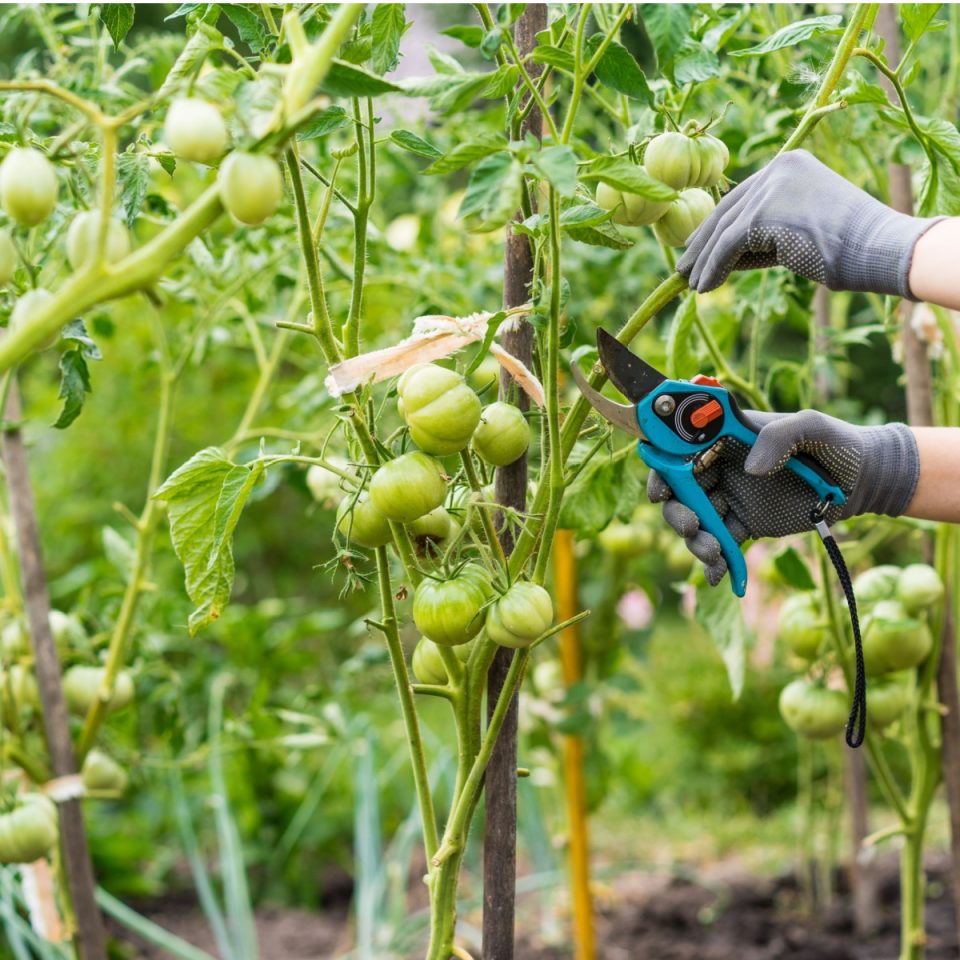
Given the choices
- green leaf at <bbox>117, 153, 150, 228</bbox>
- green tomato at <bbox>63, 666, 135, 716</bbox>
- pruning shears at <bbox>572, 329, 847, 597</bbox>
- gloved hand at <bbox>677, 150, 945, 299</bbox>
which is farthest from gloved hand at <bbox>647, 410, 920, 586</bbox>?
green tomato at <bbox>63, 666, 135, 716</bbox>

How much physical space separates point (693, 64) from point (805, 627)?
0.74 meters

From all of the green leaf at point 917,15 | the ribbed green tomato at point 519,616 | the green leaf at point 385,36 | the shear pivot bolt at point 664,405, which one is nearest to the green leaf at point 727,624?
the shear pivot bolt at point 664,405

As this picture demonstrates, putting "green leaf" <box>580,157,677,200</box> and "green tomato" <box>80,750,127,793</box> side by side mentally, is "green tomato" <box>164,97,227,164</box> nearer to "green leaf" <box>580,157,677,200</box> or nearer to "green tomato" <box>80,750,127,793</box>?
"green leaf" <box>580,157,677,200</box>

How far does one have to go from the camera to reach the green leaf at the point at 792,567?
1.19m

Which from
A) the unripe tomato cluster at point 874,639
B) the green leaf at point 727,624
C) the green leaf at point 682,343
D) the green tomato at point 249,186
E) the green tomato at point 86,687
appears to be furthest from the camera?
the green tomato at point 86,687

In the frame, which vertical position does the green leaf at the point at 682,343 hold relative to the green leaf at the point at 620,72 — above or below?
below

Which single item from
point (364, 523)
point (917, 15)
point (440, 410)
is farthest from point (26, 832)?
point (917, 15)

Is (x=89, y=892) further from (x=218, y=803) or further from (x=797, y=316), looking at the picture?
(x=797, y=316)

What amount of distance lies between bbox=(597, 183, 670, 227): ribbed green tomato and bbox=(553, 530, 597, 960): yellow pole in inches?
35.5

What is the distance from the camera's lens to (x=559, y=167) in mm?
583

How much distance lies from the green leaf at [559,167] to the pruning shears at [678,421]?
0.70 feet

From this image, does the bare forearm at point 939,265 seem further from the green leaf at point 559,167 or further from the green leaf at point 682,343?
the green leaf at point 559,167

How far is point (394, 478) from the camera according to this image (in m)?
0.69

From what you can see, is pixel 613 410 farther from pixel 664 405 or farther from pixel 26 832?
pixel 26 832
